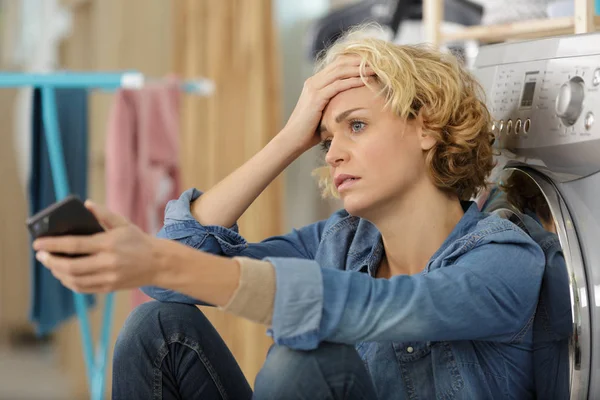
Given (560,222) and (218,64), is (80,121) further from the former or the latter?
(560,222)

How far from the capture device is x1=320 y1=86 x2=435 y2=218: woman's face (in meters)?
1.27

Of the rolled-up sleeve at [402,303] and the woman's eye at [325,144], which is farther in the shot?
the woman's eye at [325,144]

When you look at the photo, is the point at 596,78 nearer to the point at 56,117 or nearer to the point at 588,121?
the point at 588,121

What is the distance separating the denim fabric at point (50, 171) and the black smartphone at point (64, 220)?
4.39ft

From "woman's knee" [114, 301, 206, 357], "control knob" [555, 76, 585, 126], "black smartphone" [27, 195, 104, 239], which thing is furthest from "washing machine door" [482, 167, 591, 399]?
"black smartphone" [27, 195, 104, 239]

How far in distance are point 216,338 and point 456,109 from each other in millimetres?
517

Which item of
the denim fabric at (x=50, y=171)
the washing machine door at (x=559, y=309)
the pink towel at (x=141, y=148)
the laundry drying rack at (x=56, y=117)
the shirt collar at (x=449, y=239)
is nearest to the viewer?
the washing machine door at (x=559, y=309)

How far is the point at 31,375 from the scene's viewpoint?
12.8 feet

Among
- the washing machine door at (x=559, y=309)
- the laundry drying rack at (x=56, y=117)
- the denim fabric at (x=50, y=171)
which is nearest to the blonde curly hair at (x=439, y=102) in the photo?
the washing machine door at (x=559, y=309)

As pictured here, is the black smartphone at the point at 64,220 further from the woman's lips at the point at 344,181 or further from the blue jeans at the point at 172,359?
the woman's lips at the point at 344,181

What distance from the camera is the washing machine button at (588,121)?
117 centimetres

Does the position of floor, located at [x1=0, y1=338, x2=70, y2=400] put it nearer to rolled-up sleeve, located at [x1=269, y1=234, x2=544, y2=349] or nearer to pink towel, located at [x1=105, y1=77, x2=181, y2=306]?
pink towel, located at [x1=105, y1=77, x2=181, y2=306]

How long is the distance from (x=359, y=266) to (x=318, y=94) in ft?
0.95

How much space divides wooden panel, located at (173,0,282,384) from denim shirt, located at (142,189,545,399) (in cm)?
153
